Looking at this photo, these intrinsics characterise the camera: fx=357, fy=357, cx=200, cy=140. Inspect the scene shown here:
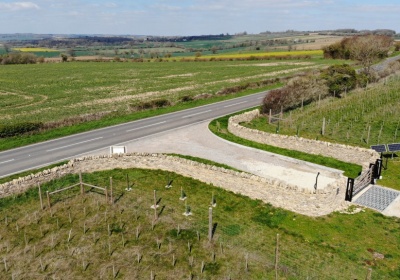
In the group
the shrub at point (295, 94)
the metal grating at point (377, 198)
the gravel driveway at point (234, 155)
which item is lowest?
the metal grating at point (377, 198)

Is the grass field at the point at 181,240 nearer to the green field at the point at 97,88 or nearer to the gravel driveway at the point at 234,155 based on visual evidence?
the gravel driveway at the point at 234,155

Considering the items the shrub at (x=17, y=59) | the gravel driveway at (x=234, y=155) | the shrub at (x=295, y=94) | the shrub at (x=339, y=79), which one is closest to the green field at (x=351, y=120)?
the shrub at (x=295, y=94)

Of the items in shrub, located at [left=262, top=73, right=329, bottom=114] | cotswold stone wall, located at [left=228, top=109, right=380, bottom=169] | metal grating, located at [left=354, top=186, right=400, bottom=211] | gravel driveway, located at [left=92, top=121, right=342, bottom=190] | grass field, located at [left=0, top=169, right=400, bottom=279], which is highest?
shrub, located at [left=262, top=73, right=329, bottom=114]

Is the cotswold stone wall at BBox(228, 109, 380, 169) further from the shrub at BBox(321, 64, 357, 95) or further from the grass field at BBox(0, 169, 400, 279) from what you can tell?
the shrub at BBox(321, 64, 357, 95)

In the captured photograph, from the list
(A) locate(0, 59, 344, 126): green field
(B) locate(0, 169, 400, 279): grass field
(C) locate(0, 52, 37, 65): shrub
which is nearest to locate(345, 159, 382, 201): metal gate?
(B) locate(0, 169, 400, 279): grass field

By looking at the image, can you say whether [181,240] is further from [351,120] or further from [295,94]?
[295,94]
